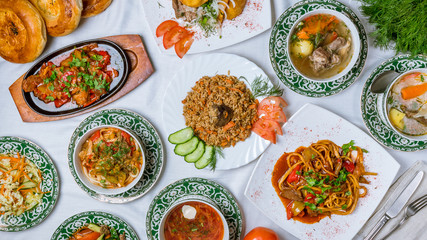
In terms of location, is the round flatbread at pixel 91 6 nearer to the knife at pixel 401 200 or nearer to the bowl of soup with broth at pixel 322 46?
the bowl of soup with broth at pixel 322 46

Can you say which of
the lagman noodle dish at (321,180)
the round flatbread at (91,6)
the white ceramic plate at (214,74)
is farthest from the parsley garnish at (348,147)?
the round flatbread at (91,6)

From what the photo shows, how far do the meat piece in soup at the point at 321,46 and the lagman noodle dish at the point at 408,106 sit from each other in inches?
15.9

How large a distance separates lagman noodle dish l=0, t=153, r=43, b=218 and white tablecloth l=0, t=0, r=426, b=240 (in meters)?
0.17

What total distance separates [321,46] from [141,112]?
1426 millimetres

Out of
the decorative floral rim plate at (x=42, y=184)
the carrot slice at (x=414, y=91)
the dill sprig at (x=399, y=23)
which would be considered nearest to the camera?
the dill sprig at (x=399, y=23)

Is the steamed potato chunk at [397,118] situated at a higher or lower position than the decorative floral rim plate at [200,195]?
higher

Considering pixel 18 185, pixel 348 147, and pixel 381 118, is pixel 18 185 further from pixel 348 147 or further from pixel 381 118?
pixel 381 118

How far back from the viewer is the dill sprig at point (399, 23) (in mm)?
2354

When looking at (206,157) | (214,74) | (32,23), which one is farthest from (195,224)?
(32,23)

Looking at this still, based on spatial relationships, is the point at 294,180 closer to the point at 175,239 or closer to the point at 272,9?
the point at 175,239

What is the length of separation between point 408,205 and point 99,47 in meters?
2.60

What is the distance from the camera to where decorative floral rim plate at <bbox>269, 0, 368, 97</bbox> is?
102 inches

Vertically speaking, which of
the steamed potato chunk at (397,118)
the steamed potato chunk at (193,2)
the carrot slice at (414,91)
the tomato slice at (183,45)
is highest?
the steamed potato chunk at (193,2)

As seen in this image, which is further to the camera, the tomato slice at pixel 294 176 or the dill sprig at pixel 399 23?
the tomato slice at pixel 294 176
